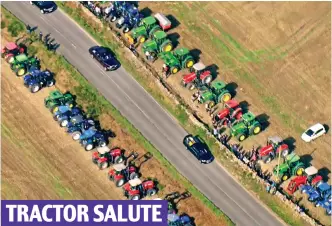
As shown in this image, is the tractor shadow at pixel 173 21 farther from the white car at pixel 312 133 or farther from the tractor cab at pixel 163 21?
the white car at pixel 312 133

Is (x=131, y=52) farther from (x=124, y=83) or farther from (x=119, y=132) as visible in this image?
(x=119, y=132)

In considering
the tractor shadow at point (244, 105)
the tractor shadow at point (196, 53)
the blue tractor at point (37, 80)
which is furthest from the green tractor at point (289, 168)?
the blue tractor at point (37, 80)

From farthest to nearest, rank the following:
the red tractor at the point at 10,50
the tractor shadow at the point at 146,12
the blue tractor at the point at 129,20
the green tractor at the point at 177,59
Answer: the tractor shadow at the point at 146,12
the blue tractor at the point at 129,20
the red tractor at the point at 10,50
the green tractor at the point at 177,59

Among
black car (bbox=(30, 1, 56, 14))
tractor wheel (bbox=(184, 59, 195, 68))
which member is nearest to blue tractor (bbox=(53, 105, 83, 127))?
tractor wheel (bbox=(184, 59, 195, 68))

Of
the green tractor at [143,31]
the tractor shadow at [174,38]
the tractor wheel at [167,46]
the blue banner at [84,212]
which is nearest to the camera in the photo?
the blue banner at [84,212]

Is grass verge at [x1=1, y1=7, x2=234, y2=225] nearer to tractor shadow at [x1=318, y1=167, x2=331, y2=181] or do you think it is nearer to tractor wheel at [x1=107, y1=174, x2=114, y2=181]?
tractor wheel at [x1=107, y1=174, x2=114, y2=181]
